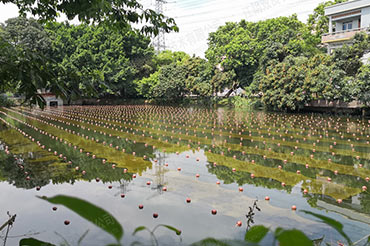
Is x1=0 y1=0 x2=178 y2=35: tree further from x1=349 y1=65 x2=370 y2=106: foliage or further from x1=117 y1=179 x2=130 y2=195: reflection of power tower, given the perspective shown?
x1=349 y1=65 x2=370 y2=106: foliage

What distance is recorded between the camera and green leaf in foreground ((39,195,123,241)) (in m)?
0.75

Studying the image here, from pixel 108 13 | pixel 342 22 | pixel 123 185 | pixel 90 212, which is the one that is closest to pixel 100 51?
pixel 342 22

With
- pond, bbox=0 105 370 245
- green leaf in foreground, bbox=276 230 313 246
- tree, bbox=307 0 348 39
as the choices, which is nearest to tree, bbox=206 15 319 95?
tree, bbox=307 0 348 39

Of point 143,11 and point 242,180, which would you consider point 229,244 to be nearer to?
point 143,11

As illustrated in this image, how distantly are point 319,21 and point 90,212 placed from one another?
143 ft

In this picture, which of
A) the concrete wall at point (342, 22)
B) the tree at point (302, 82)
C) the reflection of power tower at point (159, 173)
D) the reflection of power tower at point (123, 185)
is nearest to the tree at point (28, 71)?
the reflection of power tower at point (123, 185)

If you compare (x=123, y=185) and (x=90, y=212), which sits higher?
(x=90, y=212)

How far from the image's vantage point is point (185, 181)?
815 centimetres

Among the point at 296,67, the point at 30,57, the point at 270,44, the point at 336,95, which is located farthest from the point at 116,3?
the point at 270,44

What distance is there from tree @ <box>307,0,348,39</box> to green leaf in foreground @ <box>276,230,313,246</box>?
4169cm

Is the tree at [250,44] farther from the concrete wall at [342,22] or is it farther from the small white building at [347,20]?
the concrete wall at [342,22]

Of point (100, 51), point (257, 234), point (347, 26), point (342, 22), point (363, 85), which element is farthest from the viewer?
point (100, 51)

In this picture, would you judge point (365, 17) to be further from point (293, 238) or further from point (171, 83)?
point (293, 238)

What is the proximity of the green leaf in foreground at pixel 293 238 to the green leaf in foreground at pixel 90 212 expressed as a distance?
410 millimetres
